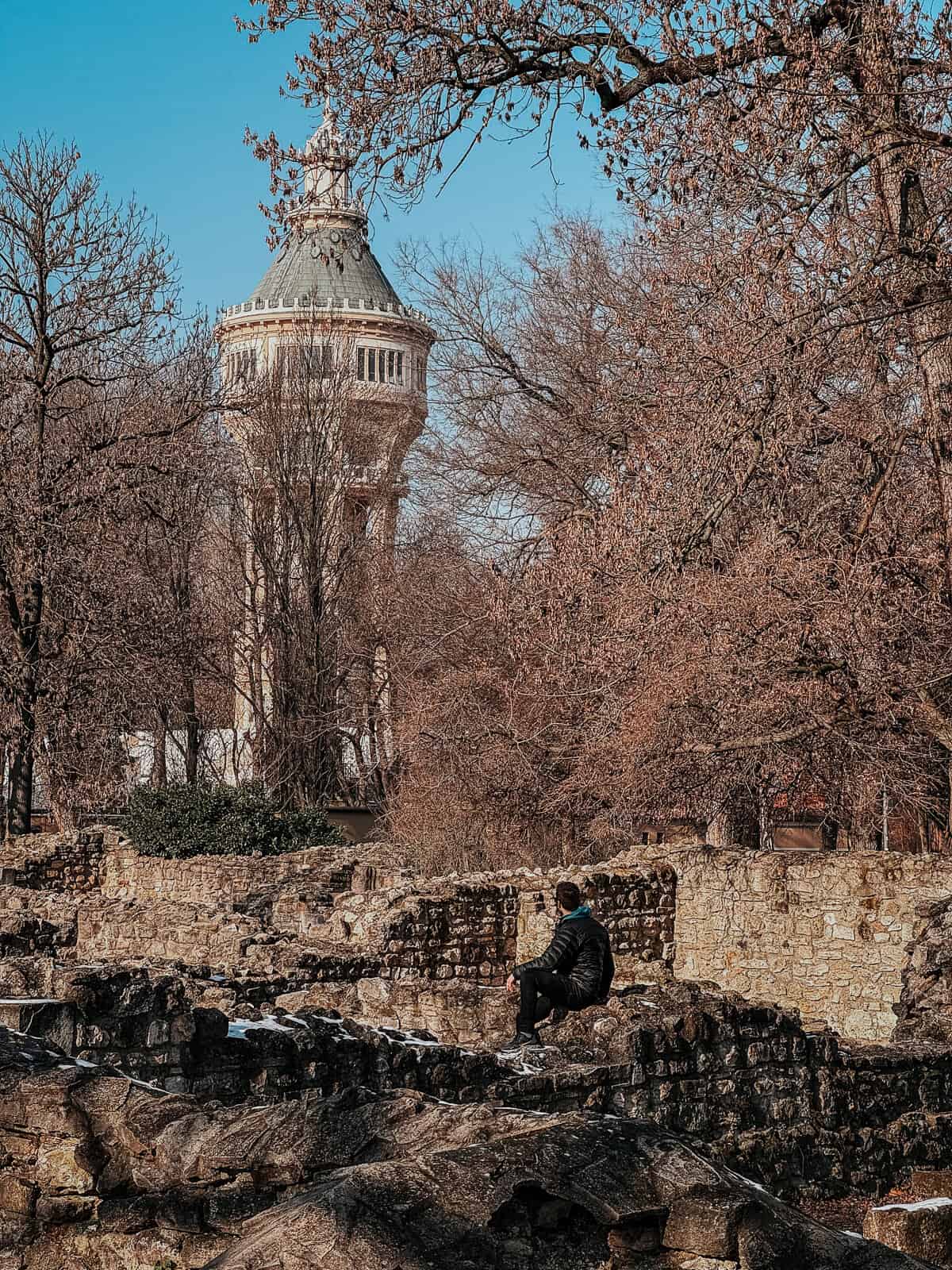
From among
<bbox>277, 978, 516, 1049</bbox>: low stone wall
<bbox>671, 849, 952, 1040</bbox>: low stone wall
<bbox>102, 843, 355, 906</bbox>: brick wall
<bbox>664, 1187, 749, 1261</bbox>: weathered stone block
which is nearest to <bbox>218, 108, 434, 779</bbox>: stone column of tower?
<bbox>102, 843, 355, 906</bbox>: brick wall

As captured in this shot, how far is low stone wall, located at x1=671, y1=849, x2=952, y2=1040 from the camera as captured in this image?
14.4 meters

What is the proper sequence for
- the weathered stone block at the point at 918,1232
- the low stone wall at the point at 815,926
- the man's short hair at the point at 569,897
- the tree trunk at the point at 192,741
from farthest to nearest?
the tree trunk at the point at 192,741
the low stone wall at the point at 815,926
the man's short hair at the point at 569,897
the weathered stone block at the point at 918,1232

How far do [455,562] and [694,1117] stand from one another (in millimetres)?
19846

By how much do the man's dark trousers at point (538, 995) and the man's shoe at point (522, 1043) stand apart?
0.20 ft

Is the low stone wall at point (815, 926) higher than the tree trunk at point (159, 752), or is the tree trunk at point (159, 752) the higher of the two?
the tree trunk at point (159, 752)

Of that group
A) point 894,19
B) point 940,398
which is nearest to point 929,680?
point 940,398

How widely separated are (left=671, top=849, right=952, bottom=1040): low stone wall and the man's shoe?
6.03 metres

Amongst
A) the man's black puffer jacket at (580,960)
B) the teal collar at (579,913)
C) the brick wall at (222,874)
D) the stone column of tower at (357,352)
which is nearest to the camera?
the man's black puffer jacket at (580,960)

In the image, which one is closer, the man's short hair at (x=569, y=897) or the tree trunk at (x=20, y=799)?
the man's short hair at (x=569, y=897)

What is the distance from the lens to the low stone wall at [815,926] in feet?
47.3

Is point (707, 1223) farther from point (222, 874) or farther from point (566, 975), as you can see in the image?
point (222, 874)

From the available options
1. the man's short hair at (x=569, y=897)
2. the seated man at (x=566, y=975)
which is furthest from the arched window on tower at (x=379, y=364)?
the seated man at (x=566, y=975)

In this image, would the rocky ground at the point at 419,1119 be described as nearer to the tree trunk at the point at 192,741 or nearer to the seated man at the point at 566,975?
the seated man at the point at 566,975

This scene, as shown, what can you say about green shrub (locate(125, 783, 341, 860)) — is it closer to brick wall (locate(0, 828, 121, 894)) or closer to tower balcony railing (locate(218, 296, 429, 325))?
brick wall (locate(0, 828, 121, 894))
